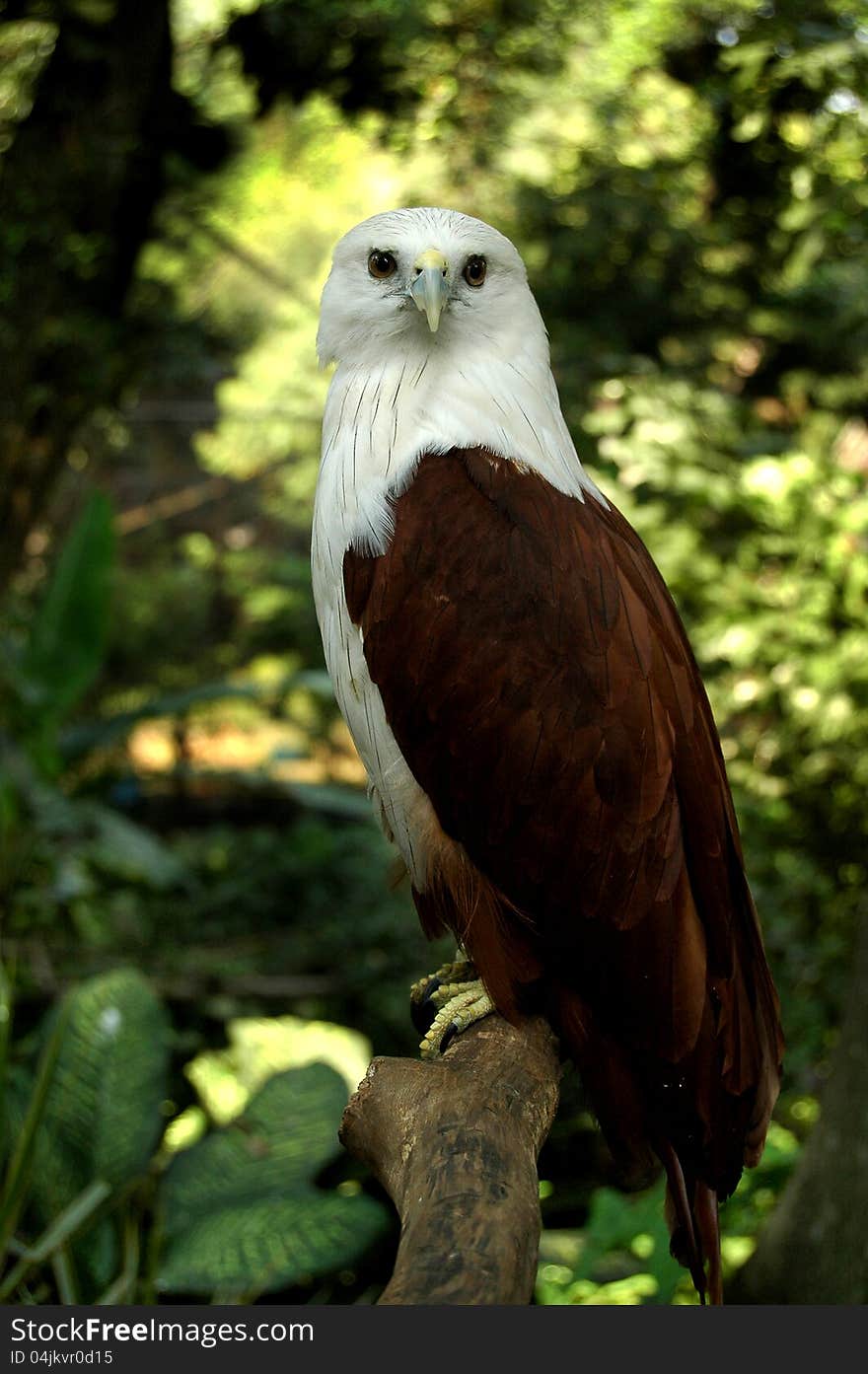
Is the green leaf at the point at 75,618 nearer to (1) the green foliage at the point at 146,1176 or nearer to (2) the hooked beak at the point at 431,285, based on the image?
(1) the green foliage at the point at 146,1176

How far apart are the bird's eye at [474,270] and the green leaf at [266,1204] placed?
2347mm

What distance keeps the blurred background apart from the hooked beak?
6.45 feet

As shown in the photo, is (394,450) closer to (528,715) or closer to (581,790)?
(528,715)

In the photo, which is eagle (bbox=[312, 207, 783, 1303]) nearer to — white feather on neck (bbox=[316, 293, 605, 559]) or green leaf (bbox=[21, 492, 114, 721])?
white feather on neck (bbox=[316, 293, 605, 559])

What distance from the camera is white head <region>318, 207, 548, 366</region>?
1.96 metres

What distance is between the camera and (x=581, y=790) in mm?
1866

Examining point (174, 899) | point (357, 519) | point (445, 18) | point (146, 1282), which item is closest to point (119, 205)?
point (445, 18)

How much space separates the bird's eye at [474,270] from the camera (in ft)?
6.49

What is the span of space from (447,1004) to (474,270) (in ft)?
3.90

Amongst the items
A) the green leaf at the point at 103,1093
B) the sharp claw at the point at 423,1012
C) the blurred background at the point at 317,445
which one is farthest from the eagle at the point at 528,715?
the green leaf at the point at 103,1093

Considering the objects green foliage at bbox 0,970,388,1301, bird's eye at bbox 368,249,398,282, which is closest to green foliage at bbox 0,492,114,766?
green foliage at bbox 0,970,388,1301

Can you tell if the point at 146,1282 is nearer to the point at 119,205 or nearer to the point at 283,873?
the point at 283,873

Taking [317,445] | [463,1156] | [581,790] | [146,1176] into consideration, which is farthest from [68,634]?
[463,1156]

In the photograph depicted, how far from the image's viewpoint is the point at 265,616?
281 inches
